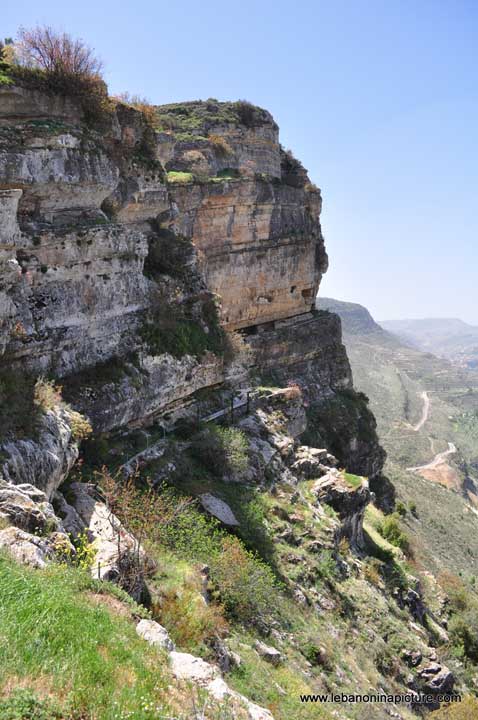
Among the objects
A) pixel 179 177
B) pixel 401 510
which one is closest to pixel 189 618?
pixel 179 177

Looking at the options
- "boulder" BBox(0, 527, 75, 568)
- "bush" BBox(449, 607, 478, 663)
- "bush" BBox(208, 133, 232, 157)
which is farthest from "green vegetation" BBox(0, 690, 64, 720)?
"bush" BBox(208, 133, 232, 157)

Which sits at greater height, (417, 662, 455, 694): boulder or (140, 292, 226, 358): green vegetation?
(140, 292, 226, 358): green vegetation

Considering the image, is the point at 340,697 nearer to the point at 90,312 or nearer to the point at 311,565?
the point at 311,565

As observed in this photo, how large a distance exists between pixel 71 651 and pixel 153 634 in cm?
179

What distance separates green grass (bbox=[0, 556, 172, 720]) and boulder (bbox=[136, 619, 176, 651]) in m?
0.28

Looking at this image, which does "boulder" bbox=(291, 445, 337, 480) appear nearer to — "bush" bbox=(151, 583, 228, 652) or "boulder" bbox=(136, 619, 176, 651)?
"bush" bbox=(151, 583, 228, 652)

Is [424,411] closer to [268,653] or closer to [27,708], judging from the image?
[268,653]

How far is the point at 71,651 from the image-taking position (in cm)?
509

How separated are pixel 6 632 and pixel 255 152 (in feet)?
113

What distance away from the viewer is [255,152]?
34.8 m

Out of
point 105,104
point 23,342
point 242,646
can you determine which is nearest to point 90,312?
point 23,342

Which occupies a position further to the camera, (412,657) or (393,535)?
(393,535)

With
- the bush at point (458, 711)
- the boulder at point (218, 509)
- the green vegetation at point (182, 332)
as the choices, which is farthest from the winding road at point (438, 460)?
the boulder at point (218, 509)

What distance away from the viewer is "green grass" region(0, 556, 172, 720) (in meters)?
4.64
